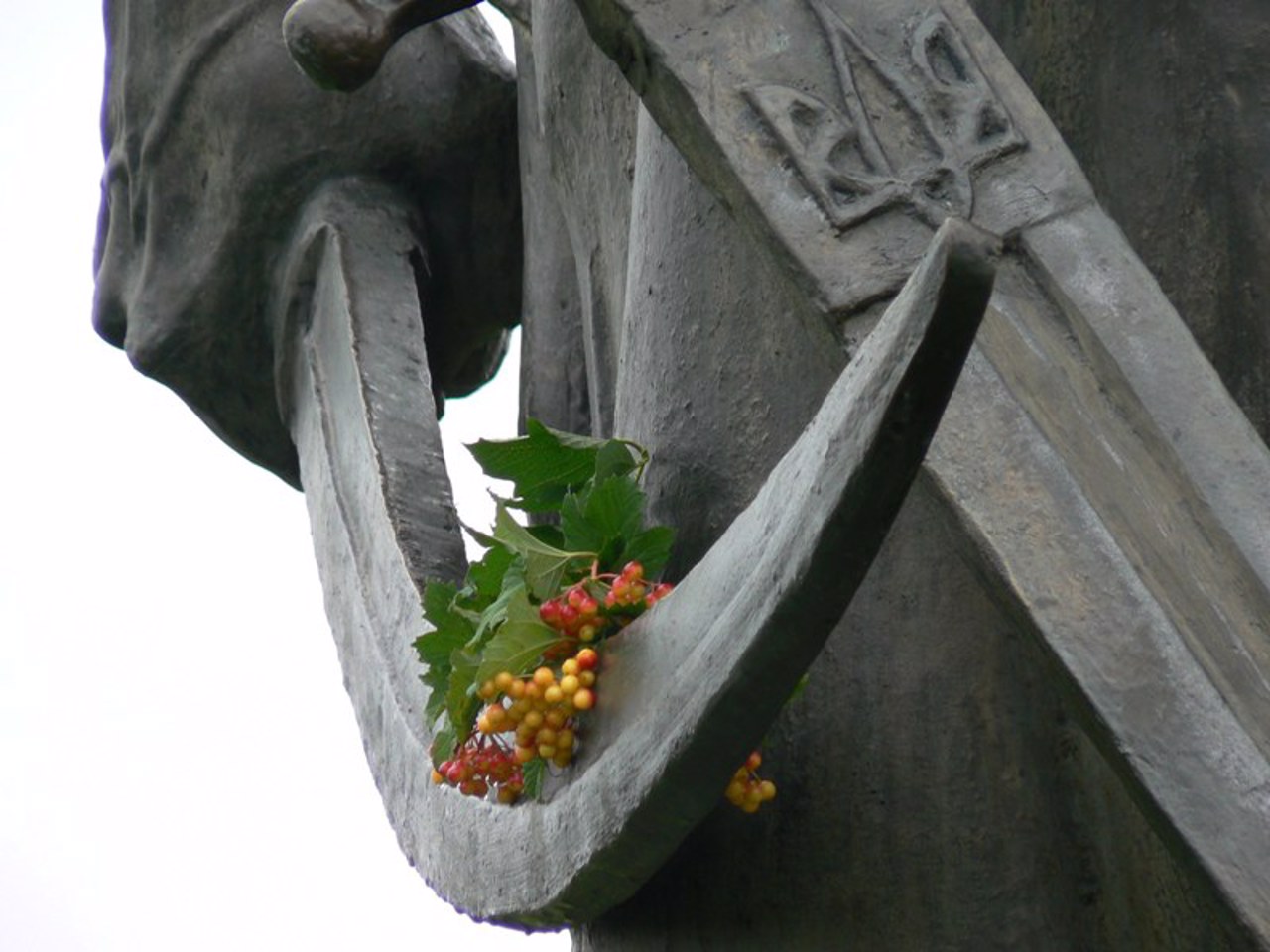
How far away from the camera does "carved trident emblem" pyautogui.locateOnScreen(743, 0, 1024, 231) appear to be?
63.5 inches

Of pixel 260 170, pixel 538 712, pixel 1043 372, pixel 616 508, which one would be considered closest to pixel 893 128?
pixel 1043 372

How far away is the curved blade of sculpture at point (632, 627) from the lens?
1.32 metres

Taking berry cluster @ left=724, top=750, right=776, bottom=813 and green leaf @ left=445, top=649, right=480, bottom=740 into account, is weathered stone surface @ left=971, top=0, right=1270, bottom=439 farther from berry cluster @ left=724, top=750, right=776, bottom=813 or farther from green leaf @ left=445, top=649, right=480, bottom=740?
green leaf @ left=445, top=649, right=480, bottom=740

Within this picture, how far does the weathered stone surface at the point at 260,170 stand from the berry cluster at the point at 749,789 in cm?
87

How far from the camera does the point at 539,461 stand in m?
1.85

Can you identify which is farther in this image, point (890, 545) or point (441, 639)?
point (441, 639)

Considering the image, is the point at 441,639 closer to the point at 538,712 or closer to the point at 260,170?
the point at 538,712

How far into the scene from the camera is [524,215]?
235 cm

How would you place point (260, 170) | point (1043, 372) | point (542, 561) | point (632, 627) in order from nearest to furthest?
1. point (1043, 372)
2. point (632, 627)
3. point (542, 561)
4. point (260, 170)

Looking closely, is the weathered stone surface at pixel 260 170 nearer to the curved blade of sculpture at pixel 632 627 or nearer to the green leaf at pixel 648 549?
the curved blade of sculpture at pixel 632 627

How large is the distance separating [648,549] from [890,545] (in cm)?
15

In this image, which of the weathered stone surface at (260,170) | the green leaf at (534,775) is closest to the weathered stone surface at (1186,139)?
the green leaf at (534,775)

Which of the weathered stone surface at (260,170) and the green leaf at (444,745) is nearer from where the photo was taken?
the green leaf at (444,745)

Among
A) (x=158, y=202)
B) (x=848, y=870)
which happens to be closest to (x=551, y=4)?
(x=158, y=202)
